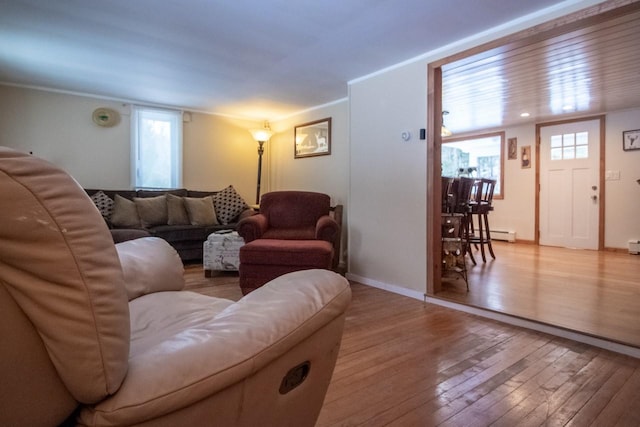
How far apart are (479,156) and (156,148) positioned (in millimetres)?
5814

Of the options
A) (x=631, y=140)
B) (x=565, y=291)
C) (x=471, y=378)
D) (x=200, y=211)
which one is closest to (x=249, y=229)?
(x=200, y=211)

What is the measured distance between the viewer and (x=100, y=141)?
4469 mm

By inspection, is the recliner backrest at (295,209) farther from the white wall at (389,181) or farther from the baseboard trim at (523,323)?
the baseboard trim at (523,323)

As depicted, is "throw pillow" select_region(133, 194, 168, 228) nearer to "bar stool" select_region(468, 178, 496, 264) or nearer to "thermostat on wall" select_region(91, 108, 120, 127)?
"thermostat on wall" select_region(91, 108, 120, 127)

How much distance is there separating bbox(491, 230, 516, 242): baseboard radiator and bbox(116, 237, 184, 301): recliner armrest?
6.31 m

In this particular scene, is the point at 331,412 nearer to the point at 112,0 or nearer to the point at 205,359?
the point at 205,359

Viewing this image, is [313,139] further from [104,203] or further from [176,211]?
[104,203]

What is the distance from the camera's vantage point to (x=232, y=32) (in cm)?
265

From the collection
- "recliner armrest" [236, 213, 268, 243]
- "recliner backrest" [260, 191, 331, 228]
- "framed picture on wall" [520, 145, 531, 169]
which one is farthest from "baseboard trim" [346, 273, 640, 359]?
"framed picture on wall" [520, 145, 531, 169]

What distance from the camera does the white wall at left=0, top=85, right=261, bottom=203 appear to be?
4035 mm

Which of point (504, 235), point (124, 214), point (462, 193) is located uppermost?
point (462, 193)

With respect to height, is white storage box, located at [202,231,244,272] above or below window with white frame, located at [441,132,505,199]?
below

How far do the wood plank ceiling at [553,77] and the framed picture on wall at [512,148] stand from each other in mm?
558

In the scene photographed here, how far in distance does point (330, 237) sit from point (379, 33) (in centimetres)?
175
